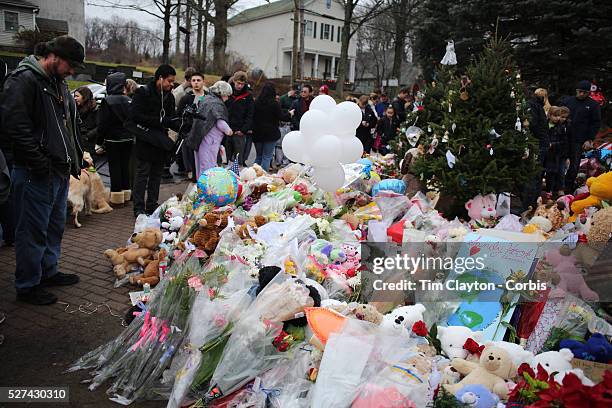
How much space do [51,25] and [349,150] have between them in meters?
41.7

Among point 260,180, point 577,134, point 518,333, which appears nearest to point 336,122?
point 260,180

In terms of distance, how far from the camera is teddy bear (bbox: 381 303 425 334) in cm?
292

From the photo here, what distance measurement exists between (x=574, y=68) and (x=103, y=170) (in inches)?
509

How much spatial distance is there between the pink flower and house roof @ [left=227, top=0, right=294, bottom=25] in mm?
43879

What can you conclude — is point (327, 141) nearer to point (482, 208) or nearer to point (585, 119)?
point (482, 208)

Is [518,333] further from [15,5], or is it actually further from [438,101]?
[15,5]

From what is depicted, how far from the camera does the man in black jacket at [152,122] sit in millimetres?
5746

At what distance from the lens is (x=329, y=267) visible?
3883 mm

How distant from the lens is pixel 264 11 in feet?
155

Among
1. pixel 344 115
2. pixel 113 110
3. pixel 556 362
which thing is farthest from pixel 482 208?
pixel 113 110

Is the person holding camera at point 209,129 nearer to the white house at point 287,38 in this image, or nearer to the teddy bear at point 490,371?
the teddy bear at point 490,371

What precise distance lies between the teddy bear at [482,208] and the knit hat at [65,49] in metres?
4.36

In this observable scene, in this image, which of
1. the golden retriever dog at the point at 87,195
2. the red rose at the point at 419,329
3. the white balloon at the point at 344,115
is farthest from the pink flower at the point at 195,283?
the golden retriever dog at the point at 87,195

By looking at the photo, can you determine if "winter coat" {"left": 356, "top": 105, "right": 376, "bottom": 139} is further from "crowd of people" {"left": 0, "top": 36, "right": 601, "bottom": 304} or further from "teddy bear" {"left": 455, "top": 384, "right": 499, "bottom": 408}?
"teddy bear" {"left": 455, "top": 384, "right": 499, "bottom": 408}
